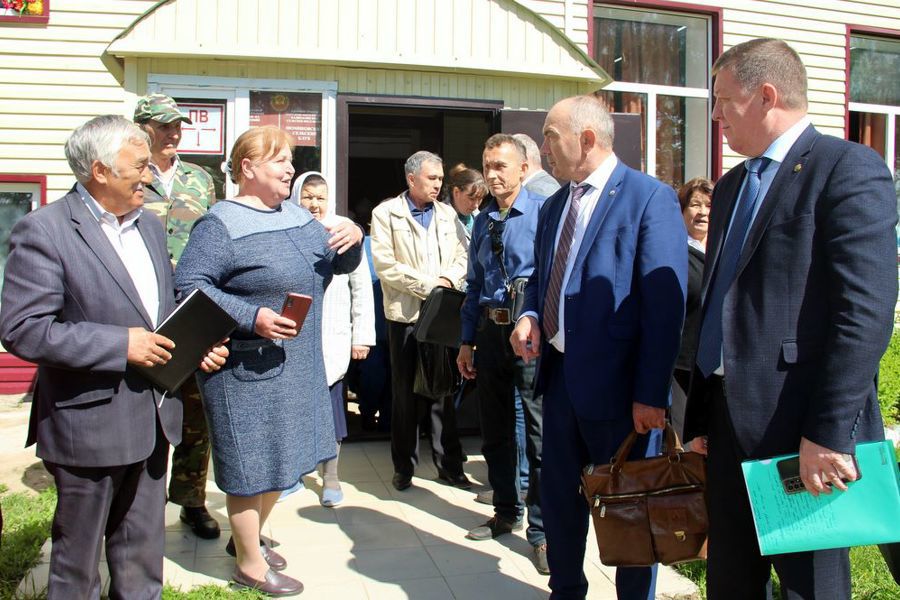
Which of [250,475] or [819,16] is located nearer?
[250,475]

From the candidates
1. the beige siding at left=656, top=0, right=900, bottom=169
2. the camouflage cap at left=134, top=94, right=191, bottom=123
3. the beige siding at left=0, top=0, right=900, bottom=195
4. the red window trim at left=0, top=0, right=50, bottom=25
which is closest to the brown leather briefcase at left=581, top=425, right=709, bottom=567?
the camouflage cap at left=134, top=94, right=191, bottom=123

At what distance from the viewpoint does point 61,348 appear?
2383 millimetres

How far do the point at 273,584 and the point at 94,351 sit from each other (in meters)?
1.41

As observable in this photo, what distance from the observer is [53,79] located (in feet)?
25.0

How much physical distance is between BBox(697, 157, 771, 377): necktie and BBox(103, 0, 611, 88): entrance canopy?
167 inches

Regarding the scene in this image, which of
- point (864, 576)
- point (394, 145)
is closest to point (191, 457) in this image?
point (864, 576)

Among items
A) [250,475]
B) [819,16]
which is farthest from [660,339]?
[819,16]

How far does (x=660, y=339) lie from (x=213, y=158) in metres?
4.58

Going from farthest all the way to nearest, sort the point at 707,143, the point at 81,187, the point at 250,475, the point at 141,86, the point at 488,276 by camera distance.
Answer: the point at 707,143 → the point at 141,86 → the point at 488,276 → the point at 250,475 → the point at 81,187

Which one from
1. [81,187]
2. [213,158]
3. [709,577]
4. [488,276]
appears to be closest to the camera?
[709,577]

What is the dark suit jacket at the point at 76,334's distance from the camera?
2.41 m

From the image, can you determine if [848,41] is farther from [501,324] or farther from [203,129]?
[501,324]

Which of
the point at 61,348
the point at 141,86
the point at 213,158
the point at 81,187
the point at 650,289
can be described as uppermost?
the point at 141,86

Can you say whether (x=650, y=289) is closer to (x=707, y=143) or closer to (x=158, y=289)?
(x=158, y=289)
